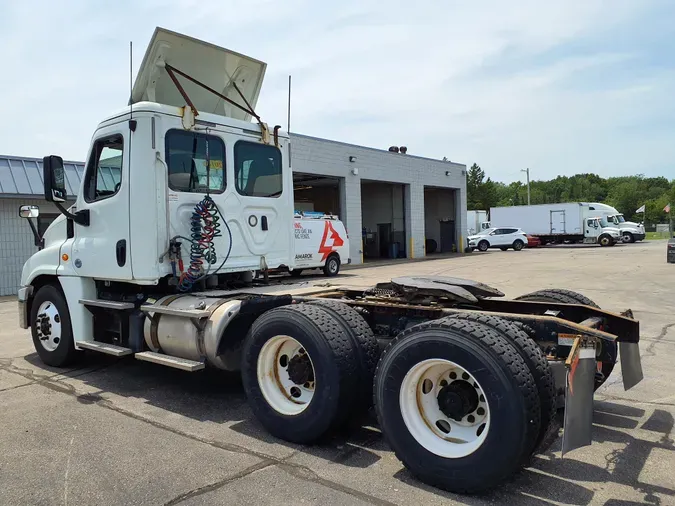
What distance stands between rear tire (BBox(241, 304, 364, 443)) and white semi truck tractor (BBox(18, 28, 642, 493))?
1 cm

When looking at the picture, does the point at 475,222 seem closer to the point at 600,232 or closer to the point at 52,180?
the point at 600,232

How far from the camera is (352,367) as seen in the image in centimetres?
404

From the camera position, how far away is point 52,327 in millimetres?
6734

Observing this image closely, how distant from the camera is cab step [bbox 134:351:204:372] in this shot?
4953mm

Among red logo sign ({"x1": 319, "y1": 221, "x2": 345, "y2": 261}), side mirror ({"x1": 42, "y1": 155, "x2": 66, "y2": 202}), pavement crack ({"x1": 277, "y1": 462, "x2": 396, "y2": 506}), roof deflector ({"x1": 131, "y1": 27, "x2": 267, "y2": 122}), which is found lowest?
pavement crack ({"x1": 277, "y1": 462, "x2": 396, "y2": 506})

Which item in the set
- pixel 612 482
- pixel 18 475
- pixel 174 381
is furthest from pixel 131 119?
pixel 612 482

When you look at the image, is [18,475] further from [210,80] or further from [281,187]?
[210,80]

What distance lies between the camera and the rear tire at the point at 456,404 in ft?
10.4

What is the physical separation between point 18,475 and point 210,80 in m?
4.57

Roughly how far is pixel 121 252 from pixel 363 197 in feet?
99.8

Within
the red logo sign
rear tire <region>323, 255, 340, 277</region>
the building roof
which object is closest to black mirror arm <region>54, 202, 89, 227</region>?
the building roof

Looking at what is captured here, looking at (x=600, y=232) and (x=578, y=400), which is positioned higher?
(x=600, y=232)

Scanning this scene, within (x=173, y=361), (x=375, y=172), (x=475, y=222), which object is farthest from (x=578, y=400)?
(x=475, y=222)

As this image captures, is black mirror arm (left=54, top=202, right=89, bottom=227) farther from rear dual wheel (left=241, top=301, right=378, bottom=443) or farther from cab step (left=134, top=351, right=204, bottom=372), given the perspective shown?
rear dual wheel (left=241, top=301, right=378, bottom=443)
